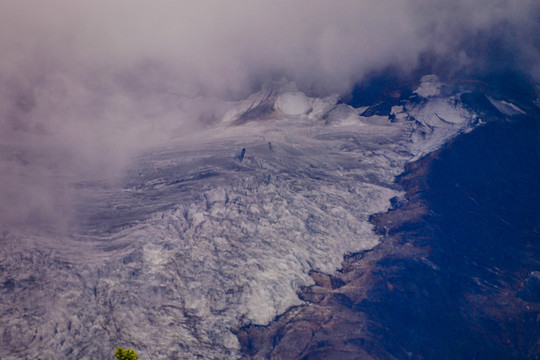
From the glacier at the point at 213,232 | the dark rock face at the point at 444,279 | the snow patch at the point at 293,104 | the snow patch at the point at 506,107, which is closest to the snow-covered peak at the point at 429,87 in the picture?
the glacier at the point at 213,232

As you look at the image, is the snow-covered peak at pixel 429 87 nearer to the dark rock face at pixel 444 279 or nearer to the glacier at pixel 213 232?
the glacier at pixel 213 232

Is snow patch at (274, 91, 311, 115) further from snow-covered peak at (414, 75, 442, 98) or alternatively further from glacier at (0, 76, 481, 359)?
snow-covered peak at (414, 75, 442, 98)

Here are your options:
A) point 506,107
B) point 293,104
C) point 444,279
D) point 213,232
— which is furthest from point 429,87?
point 213,232

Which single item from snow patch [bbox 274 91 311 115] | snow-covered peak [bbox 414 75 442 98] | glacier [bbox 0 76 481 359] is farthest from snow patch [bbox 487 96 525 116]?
snow patch [bbox 274 91 311 115]

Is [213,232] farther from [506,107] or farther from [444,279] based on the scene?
[506,107]

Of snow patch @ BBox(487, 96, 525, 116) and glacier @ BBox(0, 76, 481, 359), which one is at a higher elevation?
snow patch @ BBox(487, 96, 525, 116)

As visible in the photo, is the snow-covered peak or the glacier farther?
the snow-covered peak
